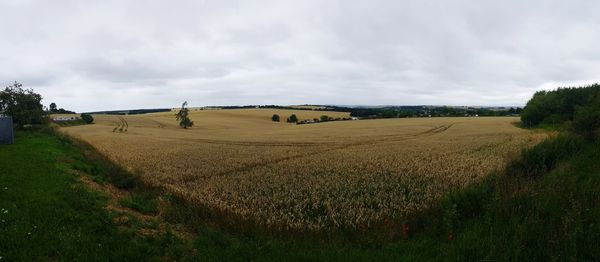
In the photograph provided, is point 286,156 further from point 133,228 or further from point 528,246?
point 528,246

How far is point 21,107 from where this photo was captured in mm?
49500

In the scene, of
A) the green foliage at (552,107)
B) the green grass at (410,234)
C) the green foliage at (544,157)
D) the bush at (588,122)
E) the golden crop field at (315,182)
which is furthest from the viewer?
the green foliage at (552,107)

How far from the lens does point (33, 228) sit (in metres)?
8.27

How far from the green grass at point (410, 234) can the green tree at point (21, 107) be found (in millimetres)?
44542

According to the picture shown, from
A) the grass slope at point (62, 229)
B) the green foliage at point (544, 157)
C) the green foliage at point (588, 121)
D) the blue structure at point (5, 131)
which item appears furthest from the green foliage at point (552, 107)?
the blue structure at point (5, 131)

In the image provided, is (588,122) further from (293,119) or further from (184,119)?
(293,119)

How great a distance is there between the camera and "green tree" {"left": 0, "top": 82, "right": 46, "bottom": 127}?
4834cm

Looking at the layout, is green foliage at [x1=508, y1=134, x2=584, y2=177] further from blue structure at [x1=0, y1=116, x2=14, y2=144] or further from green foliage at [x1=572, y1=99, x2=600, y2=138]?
blue structure at [x1=0, y1=116, x2=14, y2=144]

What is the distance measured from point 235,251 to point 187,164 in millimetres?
19259

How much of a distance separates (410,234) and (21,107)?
5628 cm

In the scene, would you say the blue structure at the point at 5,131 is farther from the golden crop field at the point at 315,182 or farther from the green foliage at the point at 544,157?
the green foliage at the point at 544,157

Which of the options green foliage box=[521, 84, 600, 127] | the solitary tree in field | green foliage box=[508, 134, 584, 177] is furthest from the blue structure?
green foliage box=[521, 84, 600, 127]

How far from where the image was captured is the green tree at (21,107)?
48344 millimetres

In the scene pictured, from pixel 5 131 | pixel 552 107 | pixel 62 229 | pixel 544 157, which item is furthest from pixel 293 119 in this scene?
pixel 62 229
